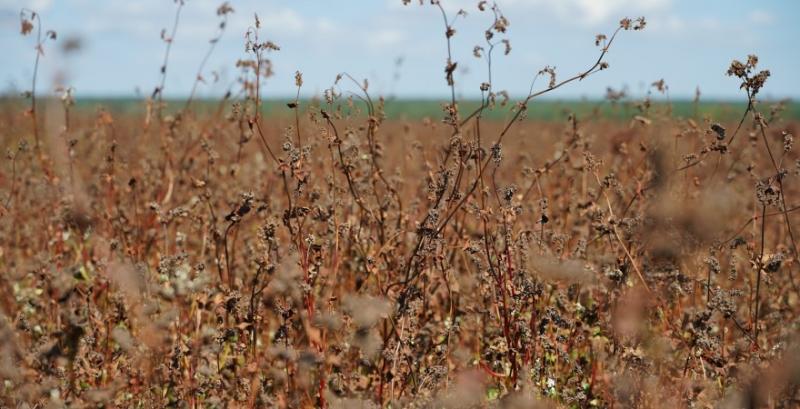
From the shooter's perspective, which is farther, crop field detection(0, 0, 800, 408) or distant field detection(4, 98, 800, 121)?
distant field detection(4, 98, 800, 121)

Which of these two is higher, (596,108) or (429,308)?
(596,108)

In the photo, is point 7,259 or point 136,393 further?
point 7,259

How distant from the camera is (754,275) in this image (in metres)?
4.44

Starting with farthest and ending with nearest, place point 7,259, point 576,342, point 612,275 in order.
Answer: point 7,259, point 576,342, point 612,275

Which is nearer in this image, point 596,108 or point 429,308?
point 429,308

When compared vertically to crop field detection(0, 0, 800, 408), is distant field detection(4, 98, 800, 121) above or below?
above

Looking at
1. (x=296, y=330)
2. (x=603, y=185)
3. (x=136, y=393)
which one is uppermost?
(x=603, y=185)

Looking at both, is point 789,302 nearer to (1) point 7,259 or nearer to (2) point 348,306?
(2) point 348,306

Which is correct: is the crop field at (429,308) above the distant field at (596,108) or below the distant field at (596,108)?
below

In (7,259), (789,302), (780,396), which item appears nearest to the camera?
(780,396)

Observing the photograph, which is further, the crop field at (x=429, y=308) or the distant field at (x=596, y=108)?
the distant field at (x=596, y=108)

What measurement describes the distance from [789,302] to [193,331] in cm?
346

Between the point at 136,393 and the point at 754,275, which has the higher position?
the point at 754,275

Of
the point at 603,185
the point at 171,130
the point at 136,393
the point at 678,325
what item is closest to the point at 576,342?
the point at 678,325
